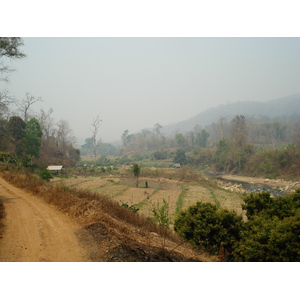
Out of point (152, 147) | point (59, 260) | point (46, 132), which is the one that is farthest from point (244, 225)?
point (152, 147)

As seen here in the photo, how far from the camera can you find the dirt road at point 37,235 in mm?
3824

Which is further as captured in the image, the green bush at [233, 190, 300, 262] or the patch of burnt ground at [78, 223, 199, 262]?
the green bush at [233, 190, 300, 262]

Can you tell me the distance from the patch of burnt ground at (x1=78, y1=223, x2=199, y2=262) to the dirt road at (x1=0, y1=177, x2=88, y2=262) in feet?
0.68

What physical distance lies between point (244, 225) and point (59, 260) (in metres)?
4.39

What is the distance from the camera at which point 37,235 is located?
469cm

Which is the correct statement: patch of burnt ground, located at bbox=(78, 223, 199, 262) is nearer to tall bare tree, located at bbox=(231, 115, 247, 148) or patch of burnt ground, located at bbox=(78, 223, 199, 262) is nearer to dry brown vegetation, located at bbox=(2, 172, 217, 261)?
dry brown vegetation, located at bbox=(2, 172, 217, 261)

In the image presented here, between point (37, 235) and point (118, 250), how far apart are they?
1800 millimetres

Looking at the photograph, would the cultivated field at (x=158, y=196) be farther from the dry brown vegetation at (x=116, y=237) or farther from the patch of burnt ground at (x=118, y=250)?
the patch of burnt ground at (x=118, y=250)

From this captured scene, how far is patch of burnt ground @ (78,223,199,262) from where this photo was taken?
390 centimetres

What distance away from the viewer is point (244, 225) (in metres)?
5.93

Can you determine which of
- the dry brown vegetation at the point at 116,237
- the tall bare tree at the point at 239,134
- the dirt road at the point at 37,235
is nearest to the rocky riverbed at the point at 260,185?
the tall bare tree at the point at 239,134

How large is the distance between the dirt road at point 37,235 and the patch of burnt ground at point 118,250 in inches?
8.2

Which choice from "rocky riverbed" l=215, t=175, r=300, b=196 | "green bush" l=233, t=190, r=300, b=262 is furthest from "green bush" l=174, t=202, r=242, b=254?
"rocky riverbed" l=215, t=175, r=300, b=196

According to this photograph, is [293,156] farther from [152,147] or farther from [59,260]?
[152,147]
